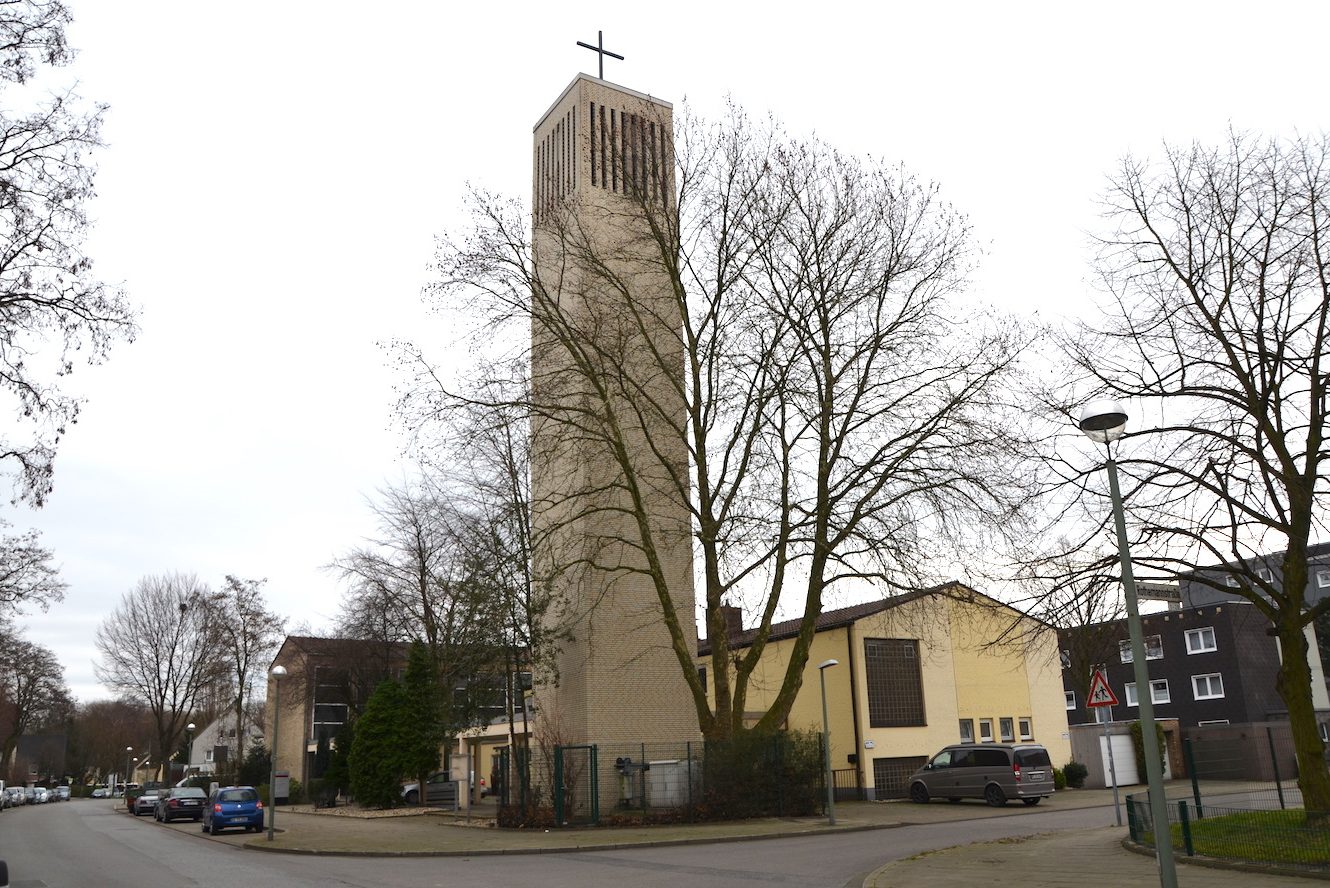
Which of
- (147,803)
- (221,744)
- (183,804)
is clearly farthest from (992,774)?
(221,744)

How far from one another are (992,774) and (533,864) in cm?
1850

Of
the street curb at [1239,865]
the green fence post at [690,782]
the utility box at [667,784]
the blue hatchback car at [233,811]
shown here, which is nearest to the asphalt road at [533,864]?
the street curb at [1239,865]

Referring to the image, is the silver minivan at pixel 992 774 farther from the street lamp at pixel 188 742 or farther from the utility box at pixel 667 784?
the street lamp at pixel 188 742

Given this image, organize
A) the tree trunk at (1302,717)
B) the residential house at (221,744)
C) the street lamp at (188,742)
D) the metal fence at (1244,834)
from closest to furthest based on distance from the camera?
the metal fence at (1244,834)
the tree trunk at (1302,717)
the street lamp at (188,742)
the residential house at (221,744)

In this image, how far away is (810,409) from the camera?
23969 mm

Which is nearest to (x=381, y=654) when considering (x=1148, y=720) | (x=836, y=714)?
(x=836, y=714)

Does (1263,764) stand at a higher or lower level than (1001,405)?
lower

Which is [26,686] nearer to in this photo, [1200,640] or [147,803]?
[147,803]

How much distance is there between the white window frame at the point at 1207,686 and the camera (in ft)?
160

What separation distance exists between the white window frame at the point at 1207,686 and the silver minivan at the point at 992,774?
22571 mm

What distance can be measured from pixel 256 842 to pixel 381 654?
25578 millimetres

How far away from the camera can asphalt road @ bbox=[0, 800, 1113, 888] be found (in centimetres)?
1479

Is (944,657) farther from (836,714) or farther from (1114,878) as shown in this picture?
(1114,878)

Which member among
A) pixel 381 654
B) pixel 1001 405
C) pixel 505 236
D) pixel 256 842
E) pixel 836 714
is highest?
pixel 505 236
